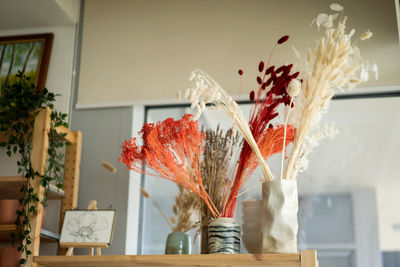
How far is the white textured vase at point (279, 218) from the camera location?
6.24ft

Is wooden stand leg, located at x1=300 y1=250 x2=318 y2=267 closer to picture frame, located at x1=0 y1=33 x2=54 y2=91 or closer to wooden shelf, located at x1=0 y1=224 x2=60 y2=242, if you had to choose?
wooden shelf, located at x1=0 y1=224 x2=60 y2=242

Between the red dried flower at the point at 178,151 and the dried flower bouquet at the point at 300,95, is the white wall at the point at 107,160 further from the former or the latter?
the dried flower bouquet at the point at 300,95

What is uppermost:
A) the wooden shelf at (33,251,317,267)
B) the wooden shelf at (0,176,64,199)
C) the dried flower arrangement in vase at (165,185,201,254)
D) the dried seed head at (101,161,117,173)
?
the dried seed head at (101,161,117,173)

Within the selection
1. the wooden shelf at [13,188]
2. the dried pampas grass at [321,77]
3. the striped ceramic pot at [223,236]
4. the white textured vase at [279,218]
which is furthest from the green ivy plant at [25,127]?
the dried pampas grass at [321,77]

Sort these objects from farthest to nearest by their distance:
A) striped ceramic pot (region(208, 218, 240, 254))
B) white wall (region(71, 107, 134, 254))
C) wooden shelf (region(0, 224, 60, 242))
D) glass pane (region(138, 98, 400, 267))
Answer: white wall (region(71, 107, 134, 254)) < glass pane (region(138, 98, 400, 267)) < wooden shelf (region(0, 224, 60, 242)) < striped ceramic pot (region(208, 218, 240, 254))

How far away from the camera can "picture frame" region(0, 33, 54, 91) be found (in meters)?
3.05

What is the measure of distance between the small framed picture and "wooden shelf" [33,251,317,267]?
8.5 inches

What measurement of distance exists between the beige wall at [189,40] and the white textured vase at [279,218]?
3.18 ft

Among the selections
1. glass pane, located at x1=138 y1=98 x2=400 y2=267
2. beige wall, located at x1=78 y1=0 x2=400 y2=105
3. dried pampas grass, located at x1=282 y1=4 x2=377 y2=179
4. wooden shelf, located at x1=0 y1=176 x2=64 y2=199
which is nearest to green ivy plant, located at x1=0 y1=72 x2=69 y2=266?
wooden shelf, located at x1=0 y1=176 x2=64 y2=199

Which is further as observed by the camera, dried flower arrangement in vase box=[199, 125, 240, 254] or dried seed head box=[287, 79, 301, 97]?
dried flower arrangement in vase box=[199, 125, 240, 254]

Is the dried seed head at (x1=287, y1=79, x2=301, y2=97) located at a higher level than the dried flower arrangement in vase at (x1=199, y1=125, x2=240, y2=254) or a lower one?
higher

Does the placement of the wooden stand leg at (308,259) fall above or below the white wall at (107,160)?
below

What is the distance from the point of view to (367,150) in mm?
2705

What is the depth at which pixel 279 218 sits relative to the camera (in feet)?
6.29
